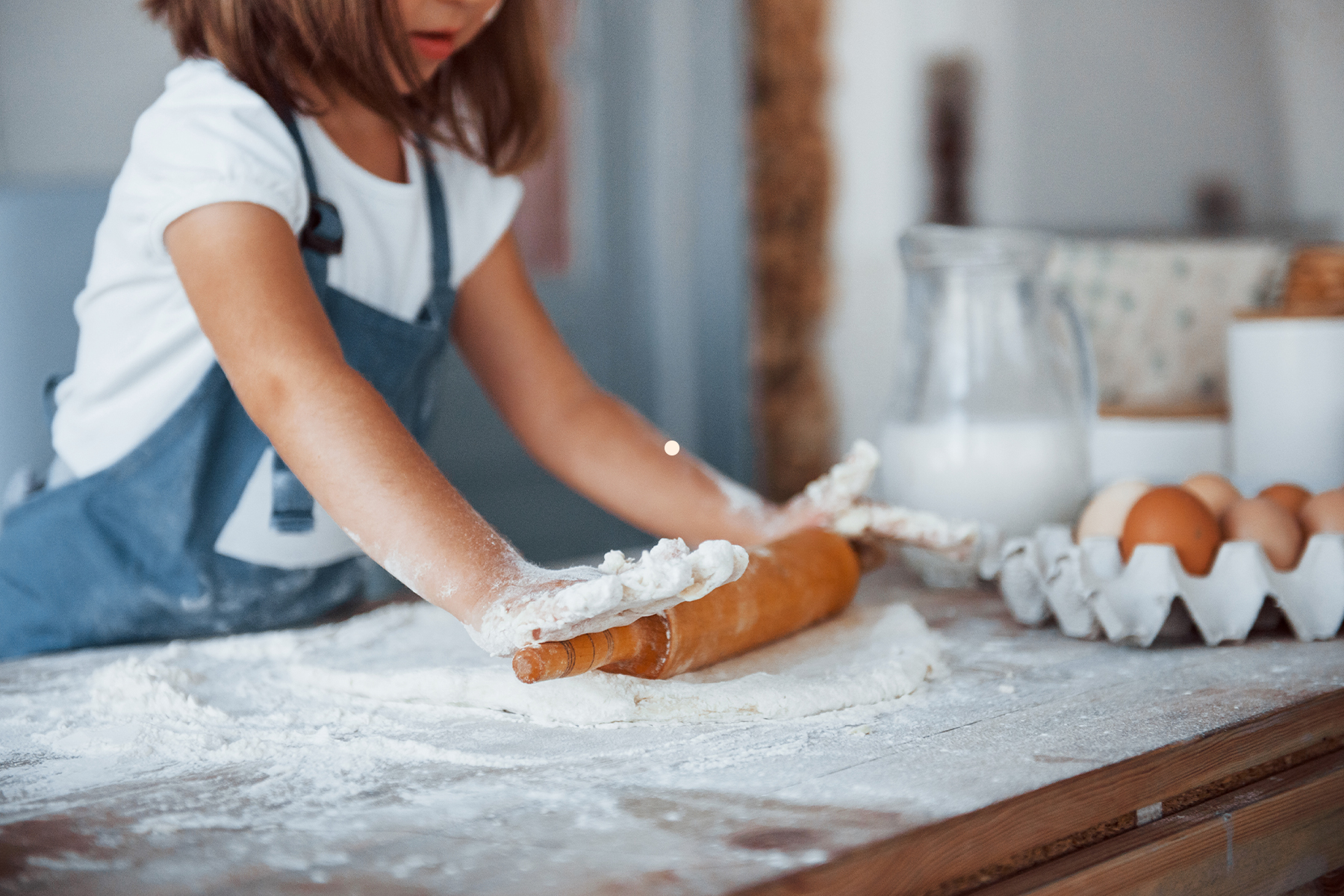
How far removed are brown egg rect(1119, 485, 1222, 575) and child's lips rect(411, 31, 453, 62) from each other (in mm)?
658

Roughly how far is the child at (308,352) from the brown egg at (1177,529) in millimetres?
255

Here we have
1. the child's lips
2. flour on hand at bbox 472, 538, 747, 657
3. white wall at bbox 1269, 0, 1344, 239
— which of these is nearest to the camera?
flour on hand at bbox 472, 538, 747, 657

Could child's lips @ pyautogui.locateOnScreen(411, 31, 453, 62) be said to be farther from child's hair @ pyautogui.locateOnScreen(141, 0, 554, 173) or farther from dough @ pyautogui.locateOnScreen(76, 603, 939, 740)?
dough @ pyautogui.locateOnScreen(76, 603, 939, 740)

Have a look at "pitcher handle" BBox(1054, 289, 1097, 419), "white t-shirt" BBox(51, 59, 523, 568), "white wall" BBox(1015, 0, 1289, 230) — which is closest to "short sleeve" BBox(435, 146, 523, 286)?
"white t-shirt" BBox(51, 59, 523, 568)

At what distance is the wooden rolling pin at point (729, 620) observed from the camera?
0.58 metres

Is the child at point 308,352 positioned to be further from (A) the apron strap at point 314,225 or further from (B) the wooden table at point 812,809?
(B) the wooden table at point 812,809

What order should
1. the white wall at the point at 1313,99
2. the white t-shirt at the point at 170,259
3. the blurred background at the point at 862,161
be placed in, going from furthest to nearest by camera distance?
the blurred background at the point at 862,161 < the white wall at the point at 1313,99 < the white t-shirt at the point at 170,259

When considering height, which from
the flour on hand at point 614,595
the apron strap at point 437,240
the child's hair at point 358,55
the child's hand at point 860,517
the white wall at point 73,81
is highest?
the white wall at point 73,81

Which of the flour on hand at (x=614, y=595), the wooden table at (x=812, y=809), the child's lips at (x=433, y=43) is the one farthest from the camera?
the child's lips at (x=433, y=43)

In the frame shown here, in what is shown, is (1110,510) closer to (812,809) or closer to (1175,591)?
(1175,591)

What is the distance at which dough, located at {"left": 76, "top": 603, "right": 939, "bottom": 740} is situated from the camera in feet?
1.98

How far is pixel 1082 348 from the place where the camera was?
106 cm

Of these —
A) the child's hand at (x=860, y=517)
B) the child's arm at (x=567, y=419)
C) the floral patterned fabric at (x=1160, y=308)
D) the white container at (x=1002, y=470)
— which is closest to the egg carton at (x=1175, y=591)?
the child's hand at (x=860, y=517)

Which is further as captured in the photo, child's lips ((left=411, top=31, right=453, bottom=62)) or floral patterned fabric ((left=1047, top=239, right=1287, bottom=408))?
floral patterned fabric ((left=1047, top=239, right=1287, bottom=408))
